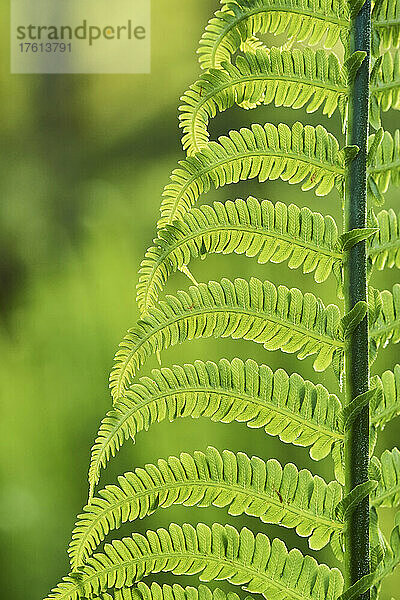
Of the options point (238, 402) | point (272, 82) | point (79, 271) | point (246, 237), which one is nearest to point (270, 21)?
point (272, 82)

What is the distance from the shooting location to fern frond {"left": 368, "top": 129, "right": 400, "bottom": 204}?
47 centimetres

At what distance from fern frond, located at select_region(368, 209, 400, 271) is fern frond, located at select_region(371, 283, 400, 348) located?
0.9 inches

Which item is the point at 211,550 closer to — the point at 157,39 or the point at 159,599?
the point at 159,599

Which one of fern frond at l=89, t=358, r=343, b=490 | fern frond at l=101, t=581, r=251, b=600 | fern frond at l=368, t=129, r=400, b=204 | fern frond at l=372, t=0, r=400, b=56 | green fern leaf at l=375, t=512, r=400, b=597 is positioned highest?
fern frond at l=372, t=0, r=400, b=56

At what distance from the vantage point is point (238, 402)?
454 mm

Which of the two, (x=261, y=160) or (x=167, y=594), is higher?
(x=261, y=160)

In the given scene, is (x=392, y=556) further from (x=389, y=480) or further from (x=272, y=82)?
(x=272, y=82)

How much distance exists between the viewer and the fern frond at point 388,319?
0.47 m

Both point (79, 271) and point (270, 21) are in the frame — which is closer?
point (270, 21)

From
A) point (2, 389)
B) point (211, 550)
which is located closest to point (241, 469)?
A: point (211, 550)

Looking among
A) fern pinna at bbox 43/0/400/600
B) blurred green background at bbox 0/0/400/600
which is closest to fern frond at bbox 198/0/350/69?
fern pinna at bbox 43/0/400/600

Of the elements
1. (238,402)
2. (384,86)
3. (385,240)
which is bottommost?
(238,402)

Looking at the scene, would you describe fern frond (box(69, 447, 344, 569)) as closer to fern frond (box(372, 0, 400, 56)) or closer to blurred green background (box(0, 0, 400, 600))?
fern frond (box(372, 0, 400, 56))

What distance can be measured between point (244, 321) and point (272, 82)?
0.18 meters
